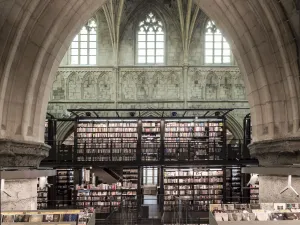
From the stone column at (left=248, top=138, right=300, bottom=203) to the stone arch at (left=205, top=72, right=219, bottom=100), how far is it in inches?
491

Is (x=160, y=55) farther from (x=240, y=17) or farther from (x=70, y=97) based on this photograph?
(x=240, y=17)

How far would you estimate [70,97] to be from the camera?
21.8 meters

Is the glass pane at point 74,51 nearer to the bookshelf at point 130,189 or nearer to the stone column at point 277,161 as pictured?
the bookshelf at point 130,189


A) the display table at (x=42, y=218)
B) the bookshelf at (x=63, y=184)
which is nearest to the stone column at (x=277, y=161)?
the display table at (x=42, y=218)

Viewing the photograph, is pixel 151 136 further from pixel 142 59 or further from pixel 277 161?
pixel 277 161

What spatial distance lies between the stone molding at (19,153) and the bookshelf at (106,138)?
8.55 meters

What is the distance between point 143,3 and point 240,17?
1397cm

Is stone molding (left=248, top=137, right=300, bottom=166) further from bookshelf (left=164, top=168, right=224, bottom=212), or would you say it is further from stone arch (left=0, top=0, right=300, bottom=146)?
bookshelf (left=164, top=168, right=224, bottom=212)

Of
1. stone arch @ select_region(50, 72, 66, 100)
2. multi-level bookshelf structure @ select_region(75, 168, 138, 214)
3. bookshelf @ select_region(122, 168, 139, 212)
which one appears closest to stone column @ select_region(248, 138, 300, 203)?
bookshelf @ select_region(122, 168, 139, 212)

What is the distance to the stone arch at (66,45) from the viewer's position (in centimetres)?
802

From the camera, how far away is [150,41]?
73.9 feet

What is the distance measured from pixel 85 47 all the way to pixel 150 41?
3.33 meters

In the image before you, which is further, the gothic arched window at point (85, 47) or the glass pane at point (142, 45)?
the glass pane at point (142, 45)

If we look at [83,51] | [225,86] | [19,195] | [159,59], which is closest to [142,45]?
[159,59]
